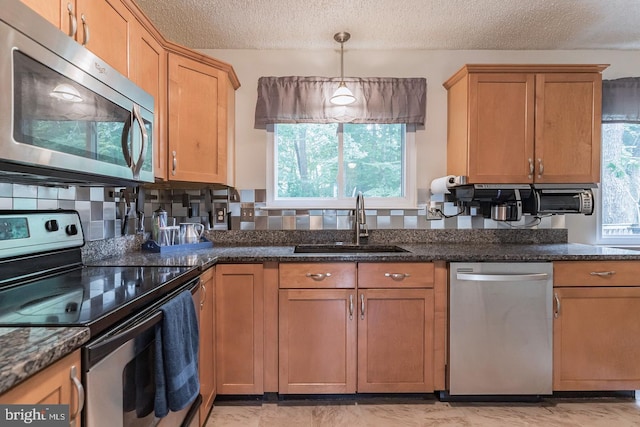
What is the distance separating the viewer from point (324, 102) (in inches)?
95.6

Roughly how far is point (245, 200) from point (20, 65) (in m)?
1.73

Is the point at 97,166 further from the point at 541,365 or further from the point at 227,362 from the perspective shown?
the point at 541,365

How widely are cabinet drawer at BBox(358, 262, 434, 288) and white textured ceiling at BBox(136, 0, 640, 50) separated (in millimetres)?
1544

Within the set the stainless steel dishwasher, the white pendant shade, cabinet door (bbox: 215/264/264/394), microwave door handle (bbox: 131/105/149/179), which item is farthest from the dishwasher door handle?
microwave door handle (bbox: 131/105/149/179)

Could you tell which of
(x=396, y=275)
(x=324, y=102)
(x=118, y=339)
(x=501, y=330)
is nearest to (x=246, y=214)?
(x=324, y=102)

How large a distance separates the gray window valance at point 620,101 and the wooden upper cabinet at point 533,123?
0.41 meters

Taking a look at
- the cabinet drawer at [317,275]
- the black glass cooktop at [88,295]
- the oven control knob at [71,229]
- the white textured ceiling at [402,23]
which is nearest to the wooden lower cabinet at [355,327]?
the cabinet drawer at [317,275]

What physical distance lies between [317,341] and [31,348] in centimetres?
142

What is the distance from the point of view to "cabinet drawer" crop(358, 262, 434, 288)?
6.10 feet

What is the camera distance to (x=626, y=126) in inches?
101

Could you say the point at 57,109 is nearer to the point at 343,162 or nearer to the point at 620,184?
the point at 343,162

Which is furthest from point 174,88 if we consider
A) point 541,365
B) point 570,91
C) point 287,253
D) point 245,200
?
point 541,365

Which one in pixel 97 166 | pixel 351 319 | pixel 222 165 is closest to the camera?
pixel 97 166

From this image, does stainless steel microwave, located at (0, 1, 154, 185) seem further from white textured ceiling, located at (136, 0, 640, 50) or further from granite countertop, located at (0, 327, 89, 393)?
white textured ceiling, located at (136, 0, 640, 50)
